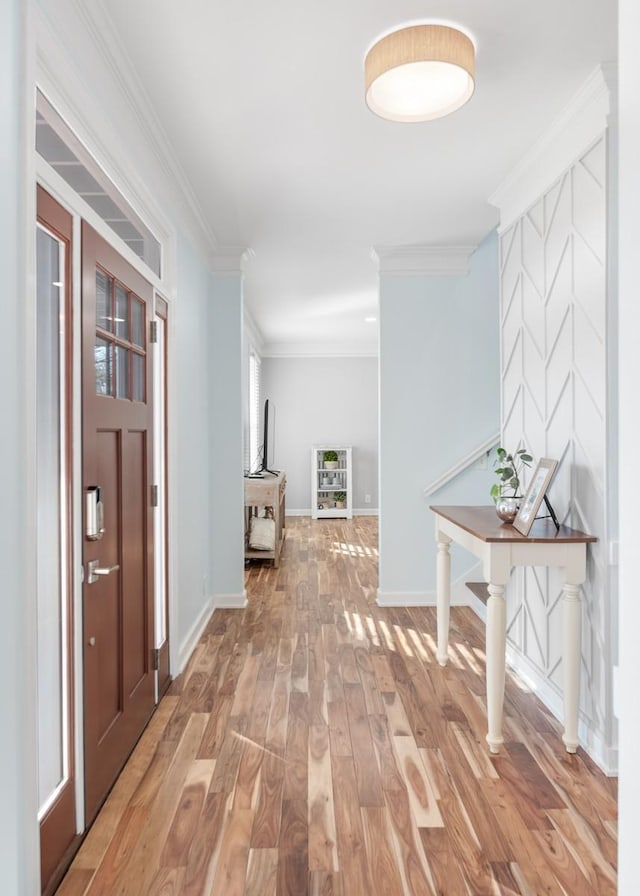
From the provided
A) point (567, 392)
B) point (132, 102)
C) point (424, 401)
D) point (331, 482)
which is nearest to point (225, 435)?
point (424, 401)

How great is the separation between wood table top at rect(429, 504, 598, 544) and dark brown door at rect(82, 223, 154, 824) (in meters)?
1.45

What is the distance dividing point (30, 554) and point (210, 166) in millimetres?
2333

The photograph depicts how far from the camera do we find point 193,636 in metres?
3.47

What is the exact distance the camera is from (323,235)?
155 inches

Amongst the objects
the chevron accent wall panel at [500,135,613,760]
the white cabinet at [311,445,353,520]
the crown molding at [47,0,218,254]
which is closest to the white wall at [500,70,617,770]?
the chevron accent wall panel at [500,135,613,760]

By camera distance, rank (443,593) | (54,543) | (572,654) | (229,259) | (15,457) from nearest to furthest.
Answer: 1. (15,457)
2. (54,543)
3. (572,654)
4. (443,593)
5. (229,259)

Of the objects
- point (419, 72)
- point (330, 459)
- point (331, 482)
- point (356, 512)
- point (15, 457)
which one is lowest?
point (356, 512)

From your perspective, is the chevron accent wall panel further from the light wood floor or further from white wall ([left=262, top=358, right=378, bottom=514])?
white wall ([left=262, top=358, right=378, bottom=514])

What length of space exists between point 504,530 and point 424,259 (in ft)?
8.34

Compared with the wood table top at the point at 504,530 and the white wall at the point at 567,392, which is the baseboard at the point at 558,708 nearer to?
the white wall at the point at 567,392

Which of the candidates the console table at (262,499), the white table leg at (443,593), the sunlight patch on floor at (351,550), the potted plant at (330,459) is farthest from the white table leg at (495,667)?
the potted plant at (330,459)
